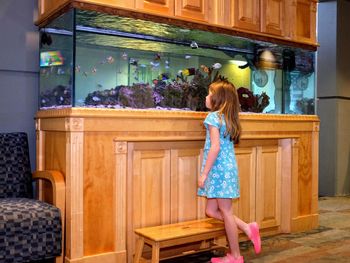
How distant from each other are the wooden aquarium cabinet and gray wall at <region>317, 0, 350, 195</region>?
8.65 ft

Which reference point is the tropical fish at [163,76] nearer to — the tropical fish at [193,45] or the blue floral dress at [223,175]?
the tropical fish at [193,45]

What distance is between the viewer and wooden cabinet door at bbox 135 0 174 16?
10.1 ft

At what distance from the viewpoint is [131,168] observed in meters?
3.09

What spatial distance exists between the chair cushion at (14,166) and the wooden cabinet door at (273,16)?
2203 mm

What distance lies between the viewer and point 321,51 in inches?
252

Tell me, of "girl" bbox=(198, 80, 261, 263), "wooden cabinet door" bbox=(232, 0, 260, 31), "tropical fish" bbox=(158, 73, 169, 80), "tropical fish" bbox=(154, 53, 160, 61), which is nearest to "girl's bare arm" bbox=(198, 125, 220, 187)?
"girl" bbox=(198, 80, 261, 263)

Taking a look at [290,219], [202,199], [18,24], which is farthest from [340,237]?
[18,24]

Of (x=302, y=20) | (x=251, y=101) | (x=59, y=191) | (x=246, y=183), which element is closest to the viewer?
(x=59, y=191)

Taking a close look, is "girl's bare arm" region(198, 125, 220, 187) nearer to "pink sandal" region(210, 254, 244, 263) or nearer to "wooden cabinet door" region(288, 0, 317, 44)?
"pink sandal" region(210, 254, 244, 263)

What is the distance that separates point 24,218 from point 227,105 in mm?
1471

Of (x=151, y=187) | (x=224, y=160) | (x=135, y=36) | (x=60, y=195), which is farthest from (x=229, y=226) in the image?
(x=135, y=36)

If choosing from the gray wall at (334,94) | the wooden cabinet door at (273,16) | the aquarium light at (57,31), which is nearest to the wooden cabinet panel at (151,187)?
the aquarium light at (57,31)

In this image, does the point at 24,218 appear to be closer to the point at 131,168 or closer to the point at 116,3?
the point at 131,168

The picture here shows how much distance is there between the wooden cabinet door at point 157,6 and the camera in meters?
3.07
